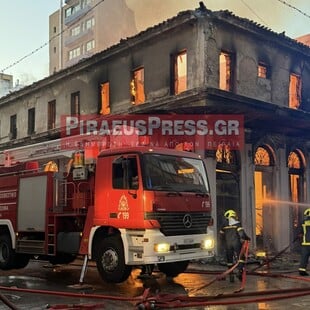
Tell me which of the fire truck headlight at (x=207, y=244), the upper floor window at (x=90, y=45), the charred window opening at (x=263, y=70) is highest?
the upper floor window at (x=90, y=45)

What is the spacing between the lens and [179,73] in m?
16.9

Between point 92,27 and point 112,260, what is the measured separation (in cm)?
6737

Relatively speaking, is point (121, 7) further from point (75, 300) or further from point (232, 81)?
point (75, 300)

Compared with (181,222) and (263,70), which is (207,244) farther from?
(263,70)

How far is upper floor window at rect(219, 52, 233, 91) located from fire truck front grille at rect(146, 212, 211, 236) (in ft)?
25.0

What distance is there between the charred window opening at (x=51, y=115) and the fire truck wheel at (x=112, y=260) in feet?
47.0

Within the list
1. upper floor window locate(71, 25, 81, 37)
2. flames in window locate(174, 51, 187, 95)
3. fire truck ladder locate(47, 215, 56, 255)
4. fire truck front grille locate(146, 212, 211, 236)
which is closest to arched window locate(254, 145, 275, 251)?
flames in window locate(174, 51, 187, 95)

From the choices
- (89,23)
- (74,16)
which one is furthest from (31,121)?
(74,16)

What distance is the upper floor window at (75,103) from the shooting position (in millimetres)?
21906

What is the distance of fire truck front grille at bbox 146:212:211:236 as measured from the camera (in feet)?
30.7

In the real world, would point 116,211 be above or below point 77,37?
below

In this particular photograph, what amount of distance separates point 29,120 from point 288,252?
14.5 m

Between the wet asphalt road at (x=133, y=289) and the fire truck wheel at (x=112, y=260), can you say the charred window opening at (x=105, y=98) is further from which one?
the fire truck wheel at (x=112, y=260)

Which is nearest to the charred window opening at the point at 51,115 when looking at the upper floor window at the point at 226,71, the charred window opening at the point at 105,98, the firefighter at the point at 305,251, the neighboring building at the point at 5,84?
the charred window opening at the point at 105,98
